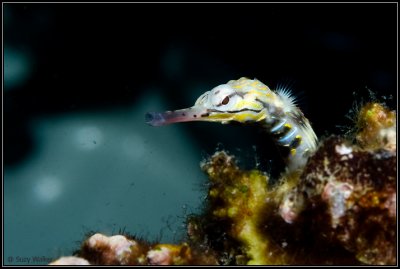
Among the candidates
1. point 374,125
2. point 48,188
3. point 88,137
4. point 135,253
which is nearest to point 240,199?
point 135,253

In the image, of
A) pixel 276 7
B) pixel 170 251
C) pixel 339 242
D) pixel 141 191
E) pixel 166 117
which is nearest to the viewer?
pixel 339 242

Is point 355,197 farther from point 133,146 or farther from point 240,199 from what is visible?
point 133,146

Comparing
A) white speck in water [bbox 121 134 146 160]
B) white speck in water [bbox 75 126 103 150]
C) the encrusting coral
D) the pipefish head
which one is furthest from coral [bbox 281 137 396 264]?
white speck in water [bbox 75 126 103 150]

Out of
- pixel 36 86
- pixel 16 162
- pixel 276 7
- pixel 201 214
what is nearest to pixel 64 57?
pixel 36 86

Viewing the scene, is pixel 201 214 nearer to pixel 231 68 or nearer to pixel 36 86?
pixel 231 68

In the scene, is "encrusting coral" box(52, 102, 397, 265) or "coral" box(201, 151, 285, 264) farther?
"coral" box(201, 151, 285, 264)

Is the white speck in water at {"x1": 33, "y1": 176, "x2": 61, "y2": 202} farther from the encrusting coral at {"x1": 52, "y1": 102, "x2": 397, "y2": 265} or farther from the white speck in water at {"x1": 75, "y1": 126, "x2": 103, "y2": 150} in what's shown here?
the encrusting coral at {"x1": 52, "y1": 102, "x2": 397, "y2": 265}

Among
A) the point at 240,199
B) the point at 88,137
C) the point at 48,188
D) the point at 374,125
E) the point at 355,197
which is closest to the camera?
the point at 355,197
